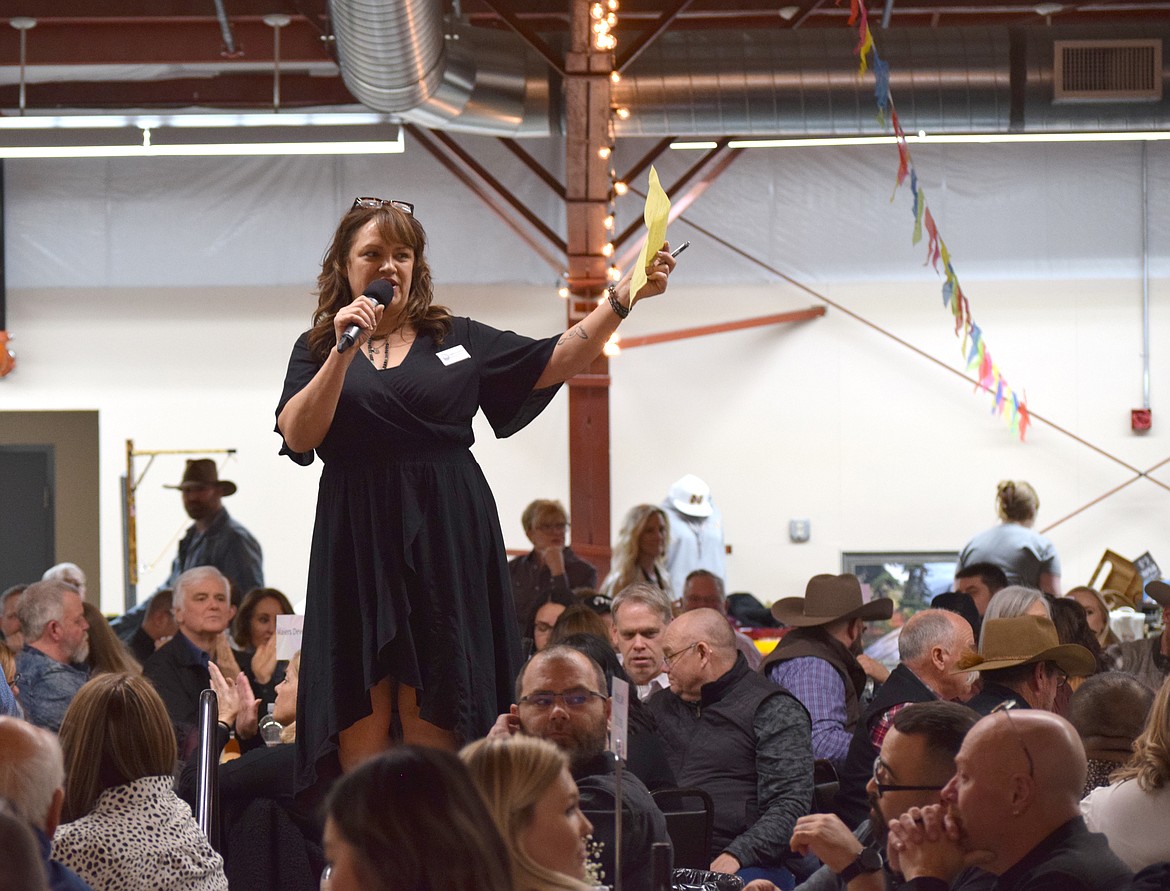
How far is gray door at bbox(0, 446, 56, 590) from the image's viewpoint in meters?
11.9

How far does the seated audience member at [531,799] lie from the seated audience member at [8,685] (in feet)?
7.16

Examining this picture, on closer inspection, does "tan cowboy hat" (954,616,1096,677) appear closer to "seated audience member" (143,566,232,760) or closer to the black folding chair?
the black folding chair

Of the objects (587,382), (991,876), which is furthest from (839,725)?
(587,382)

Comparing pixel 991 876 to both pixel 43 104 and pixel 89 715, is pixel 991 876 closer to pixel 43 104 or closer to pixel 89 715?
pixel 89 715

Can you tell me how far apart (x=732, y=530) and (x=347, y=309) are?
29.5 feet

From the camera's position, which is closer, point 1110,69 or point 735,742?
point 735,742

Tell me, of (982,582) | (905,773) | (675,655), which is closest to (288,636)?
(675,655)

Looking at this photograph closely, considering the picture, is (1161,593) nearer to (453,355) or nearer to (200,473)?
(453,355)

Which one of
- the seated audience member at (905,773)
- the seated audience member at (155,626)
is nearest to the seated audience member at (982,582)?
the seated audience member at (155,626)

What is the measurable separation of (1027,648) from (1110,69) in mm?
5038

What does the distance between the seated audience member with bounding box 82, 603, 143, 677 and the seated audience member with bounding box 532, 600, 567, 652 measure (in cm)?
141

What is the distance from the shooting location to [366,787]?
5.03 ft

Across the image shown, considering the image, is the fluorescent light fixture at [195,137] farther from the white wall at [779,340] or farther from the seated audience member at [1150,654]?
the seated audience member at [1150,654]

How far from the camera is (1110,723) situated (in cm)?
367
